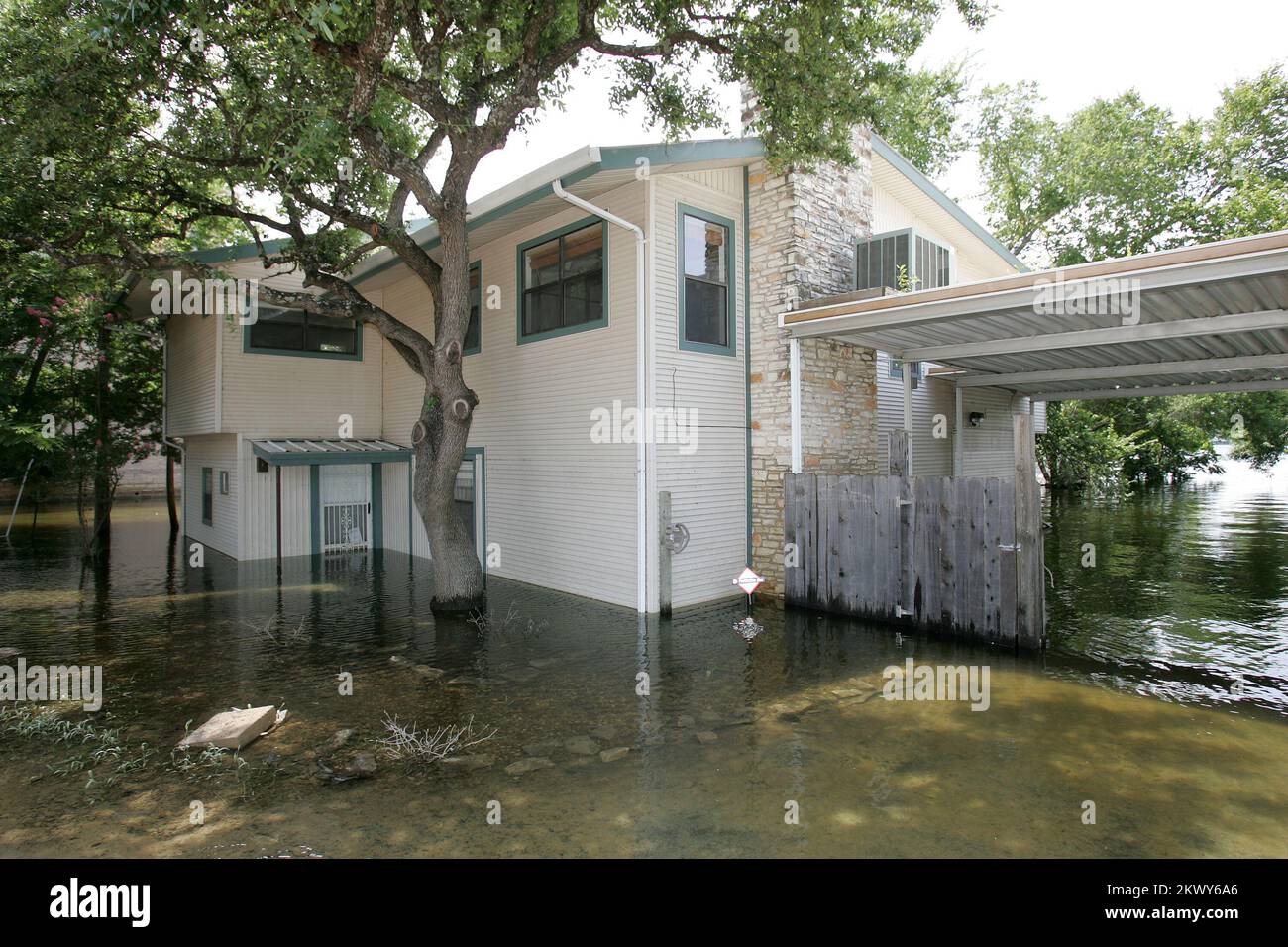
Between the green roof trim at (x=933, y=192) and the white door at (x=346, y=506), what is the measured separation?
11.1 m

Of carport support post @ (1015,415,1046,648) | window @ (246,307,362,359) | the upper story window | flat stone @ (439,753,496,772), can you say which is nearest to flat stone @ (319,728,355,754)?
flat stone @ (439,753,496,772)

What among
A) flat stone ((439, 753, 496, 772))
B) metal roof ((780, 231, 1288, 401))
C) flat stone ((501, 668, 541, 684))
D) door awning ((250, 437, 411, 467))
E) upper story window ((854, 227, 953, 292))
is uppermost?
upper story window ((854, 227, 953, 292))

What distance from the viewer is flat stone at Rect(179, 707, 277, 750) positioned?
493 centimetres

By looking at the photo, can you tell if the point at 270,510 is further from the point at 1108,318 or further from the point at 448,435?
the point at 1108,318

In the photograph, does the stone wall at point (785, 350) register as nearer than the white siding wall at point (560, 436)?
No

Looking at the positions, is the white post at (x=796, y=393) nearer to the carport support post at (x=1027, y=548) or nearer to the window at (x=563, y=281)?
the window at (x=563, y=281)

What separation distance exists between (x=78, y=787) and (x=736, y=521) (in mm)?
7194

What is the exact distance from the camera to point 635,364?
8773mm

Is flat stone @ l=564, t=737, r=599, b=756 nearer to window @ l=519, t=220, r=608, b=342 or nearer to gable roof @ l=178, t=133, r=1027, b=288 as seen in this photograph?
window @ l=519, t=220, r=608, b=342

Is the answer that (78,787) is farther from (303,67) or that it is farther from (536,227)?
(536,227)

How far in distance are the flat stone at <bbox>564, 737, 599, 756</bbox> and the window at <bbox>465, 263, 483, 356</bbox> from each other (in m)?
7.97

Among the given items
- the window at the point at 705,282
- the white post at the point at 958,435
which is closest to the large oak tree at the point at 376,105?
the window at the point at 705,282

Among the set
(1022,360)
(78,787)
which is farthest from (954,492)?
(78,787)

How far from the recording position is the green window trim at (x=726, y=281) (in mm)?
8969
